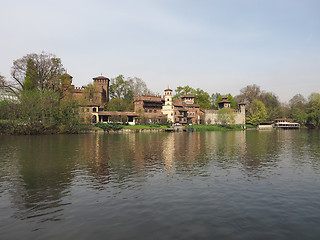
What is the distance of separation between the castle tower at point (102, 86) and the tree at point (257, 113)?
243ft

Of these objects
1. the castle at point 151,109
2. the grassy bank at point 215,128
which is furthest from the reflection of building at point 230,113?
the grassy bank at point 215,128

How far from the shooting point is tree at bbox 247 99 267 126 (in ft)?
377

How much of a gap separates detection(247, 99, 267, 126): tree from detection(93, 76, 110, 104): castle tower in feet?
243

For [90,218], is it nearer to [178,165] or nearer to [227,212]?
[227,212]

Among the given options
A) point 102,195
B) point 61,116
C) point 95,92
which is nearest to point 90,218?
point 102,195

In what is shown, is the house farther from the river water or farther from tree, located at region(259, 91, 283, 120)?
the river water

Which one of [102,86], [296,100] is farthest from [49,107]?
[296,100]

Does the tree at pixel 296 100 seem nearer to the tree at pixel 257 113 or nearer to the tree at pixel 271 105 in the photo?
the tree at pixel 271 105

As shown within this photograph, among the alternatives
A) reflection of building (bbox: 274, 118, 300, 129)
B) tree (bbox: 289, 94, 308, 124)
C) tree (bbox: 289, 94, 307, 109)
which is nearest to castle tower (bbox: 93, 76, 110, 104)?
reflection of building (bbox: 274, 118, 300, 129)

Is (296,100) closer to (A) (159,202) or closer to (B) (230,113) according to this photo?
(B) (230,113)

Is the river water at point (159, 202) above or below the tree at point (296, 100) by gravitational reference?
below

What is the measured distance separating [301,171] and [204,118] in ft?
303

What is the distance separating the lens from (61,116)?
6550 centimetres

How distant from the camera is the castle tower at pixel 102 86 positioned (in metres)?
102
